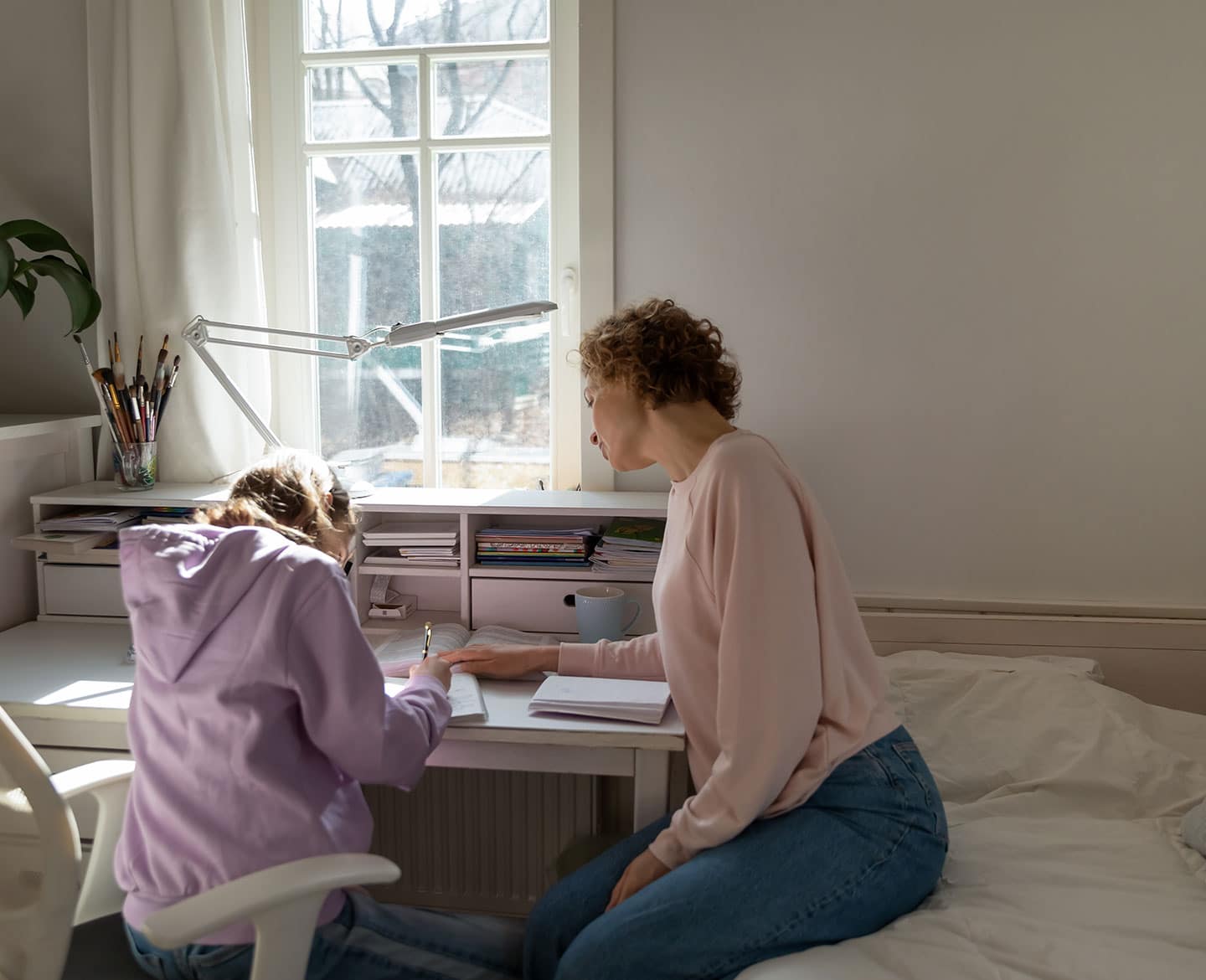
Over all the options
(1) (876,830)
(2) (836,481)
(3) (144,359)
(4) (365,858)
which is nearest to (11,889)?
(4) (365,858)

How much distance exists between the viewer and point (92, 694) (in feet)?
5.40

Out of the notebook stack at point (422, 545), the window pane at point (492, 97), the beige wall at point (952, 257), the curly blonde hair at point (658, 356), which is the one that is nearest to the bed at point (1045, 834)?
the beige wall at point (952, 257)

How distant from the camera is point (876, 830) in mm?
1310

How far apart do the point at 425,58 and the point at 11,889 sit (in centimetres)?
190

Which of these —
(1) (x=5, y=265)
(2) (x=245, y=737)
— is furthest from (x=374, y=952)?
(1) (x=5, y=265)

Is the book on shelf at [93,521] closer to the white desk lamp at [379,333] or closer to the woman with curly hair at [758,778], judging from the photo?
the white desk lamp at [379,333]

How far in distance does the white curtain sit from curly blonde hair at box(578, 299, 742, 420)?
1106 mm

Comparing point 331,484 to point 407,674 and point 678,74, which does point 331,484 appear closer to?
point 407,674

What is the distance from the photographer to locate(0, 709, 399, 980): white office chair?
0.98 metres

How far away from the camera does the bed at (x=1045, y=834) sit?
1199mm

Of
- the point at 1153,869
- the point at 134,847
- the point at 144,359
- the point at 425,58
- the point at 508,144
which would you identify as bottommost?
the point at 1153,869

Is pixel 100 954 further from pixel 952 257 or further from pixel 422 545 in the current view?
pixel 952 257

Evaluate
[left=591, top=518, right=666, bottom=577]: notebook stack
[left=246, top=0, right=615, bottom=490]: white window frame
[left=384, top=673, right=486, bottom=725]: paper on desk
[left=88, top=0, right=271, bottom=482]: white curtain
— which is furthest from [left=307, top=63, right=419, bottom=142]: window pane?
[left=384, top=673, right=486, bottom=725]: paper on desk

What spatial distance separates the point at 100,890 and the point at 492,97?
1.80 meters
